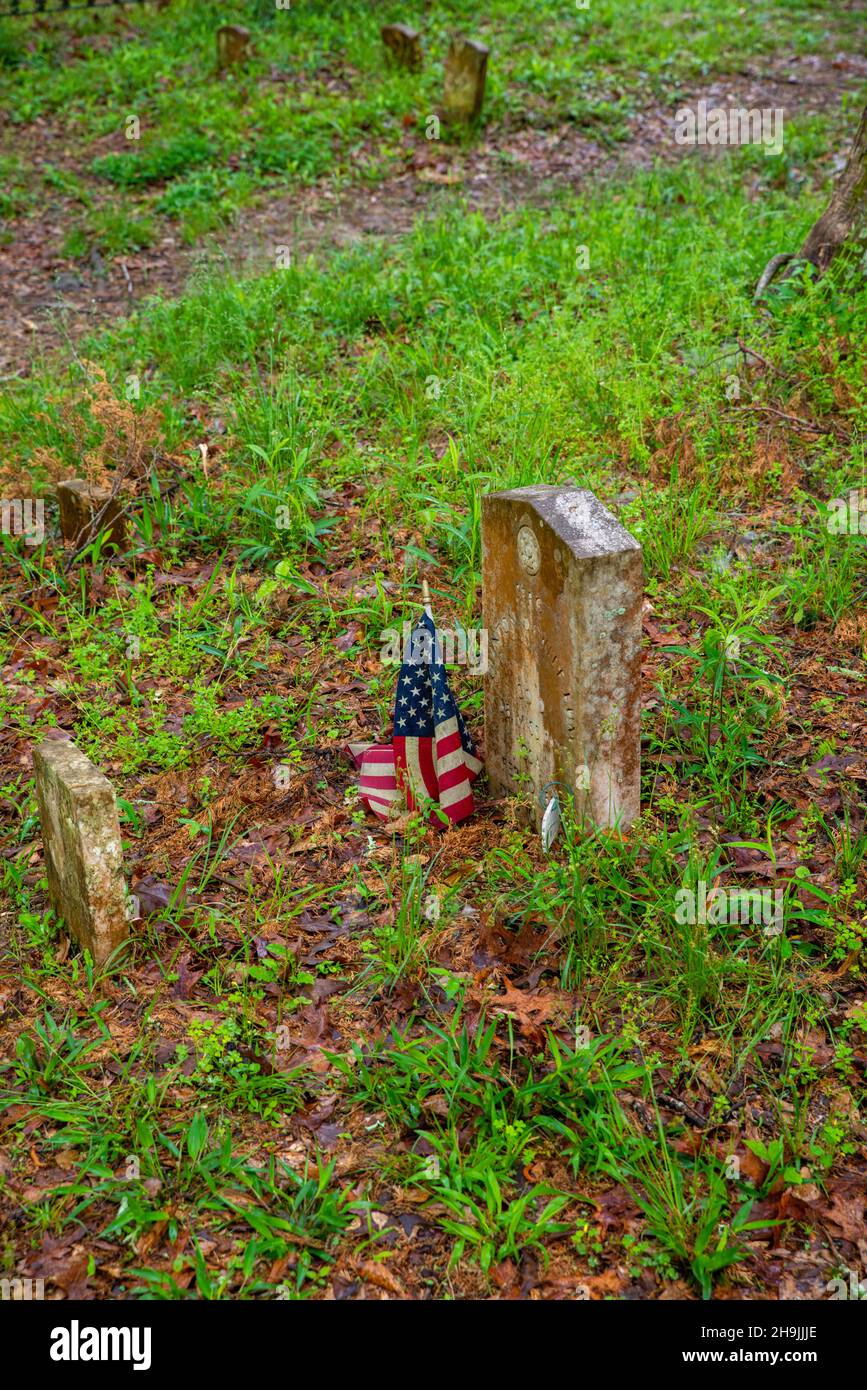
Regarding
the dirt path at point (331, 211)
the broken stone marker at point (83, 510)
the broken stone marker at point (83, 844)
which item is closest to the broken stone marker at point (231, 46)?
the dirt path at point (331, 211)

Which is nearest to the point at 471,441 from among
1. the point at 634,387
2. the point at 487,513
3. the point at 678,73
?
the point at 634,387

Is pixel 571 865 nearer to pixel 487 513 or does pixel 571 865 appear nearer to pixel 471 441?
pixel 487 513

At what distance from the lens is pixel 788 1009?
3.39m

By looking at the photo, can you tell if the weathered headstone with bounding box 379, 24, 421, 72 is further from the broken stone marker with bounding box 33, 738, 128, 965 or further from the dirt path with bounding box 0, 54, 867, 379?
the broken stone marker with bounding box 33, 738, 128, 965

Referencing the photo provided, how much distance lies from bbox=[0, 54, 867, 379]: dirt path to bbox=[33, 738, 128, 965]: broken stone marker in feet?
16.0

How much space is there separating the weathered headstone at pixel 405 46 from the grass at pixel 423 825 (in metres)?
3.77

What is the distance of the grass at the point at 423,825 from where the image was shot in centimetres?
298

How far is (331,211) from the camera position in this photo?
374 inches

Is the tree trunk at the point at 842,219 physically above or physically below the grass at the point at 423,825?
above

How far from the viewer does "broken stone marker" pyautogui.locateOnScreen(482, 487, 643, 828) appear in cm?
353

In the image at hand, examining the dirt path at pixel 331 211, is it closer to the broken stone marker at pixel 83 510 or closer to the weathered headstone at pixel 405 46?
the weathered headstone at pixel 405 46

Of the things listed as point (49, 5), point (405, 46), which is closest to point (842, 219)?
point (405, 46)

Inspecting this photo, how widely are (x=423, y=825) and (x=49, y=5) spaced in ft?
41.4

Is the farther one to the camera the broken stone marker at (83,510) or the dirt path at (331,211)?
A: the dirt path at (331,211)
